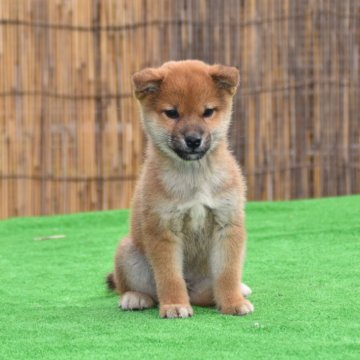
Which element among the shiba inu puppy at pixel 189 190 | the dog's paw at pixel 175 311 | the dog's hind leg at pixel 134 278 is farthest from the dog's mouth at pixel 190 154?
the dog's paw at pixel 175 311

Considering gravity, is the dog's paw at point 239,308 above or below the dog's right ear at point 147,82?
below

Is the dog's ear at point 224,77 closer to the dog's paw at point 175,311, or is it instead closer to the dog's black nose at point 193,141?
the dog's black nose at point 193,141

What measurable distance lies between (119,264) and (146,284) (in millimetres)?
159

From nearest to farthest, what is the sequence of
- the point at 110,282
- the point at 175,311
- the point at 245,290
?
the point at 175,311 < the point at 245,290 < the point at 110,282

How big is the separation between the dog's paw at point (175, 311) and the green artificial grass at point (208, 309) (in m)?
0.04

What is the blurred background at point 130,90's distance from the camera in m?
9.17

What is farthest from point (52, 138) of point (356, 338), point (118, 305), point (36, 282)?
point (356, 338)

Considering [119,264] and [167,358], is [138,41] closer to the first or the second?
[119,264]

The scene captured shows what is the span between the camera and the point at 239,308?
Answer: 4418 mm

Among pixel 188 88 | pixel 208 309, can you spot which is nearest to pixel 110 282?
pixel 208 309

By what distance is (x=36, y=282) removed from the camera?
579cm

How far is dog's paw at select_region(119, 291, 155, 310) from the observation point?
4.68m

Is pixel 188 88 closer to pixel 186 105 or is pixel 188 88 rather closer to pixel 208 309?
pixel 186 105

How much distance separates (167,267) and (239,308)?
355 mm
